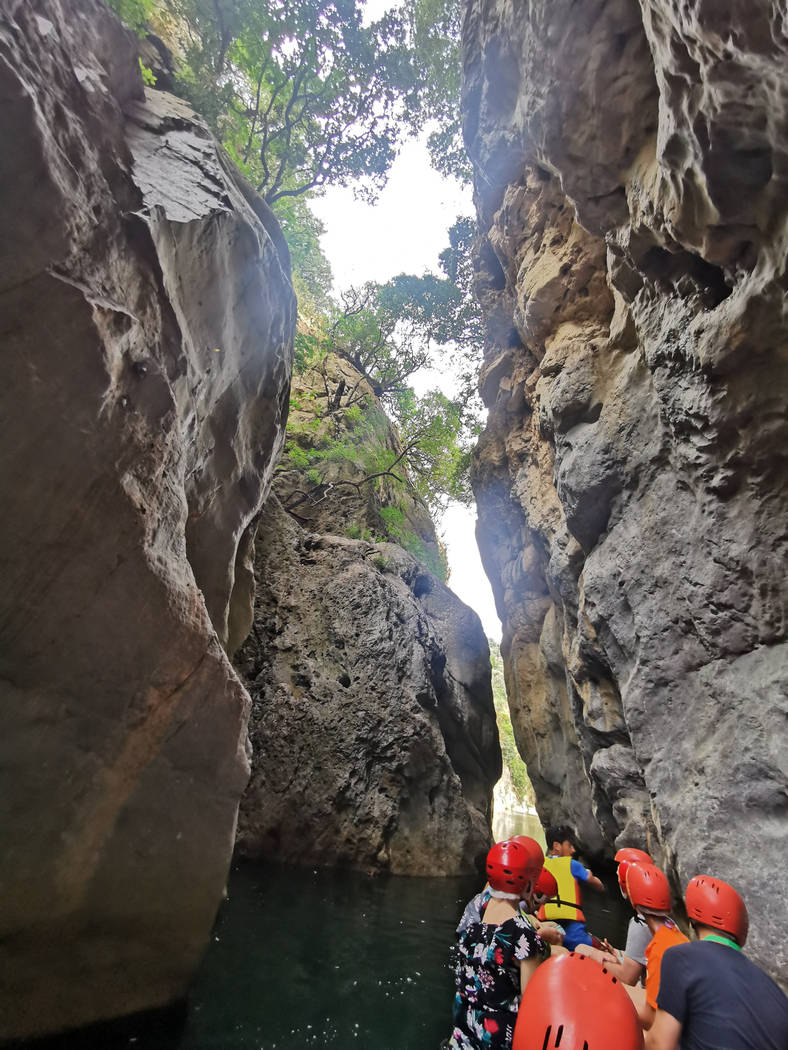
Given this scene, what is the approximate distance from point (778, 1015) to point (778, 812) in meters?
2.63

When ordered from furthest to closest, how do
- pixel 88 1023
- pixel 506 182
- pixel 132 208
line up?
pixel 506 182 < pixel 132 208 < pixel 88 1023

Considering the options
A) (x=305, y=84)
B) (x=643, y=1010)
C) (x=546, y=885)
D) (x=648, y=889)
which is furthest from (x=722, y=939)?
(x=305, y=84)

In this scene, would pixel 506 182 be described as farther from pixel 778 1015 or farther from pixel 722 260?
pixel 778 1015

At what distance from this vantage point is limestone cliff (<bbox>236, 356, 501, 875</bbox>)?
896 centimetres

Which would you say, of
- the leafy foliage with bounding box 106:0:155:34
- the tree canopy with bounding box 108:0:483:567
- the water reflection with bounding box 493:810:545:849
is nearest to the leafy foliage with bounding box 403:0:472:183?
the tree canopy with bounding box 108:0:483:567

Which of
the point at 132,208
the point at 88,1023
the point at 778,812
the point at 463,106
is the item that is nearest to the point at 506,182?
the point at 463,106

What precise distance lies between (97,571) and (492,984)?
9.57 feet

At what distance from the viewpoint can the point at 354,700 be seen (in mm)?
10133

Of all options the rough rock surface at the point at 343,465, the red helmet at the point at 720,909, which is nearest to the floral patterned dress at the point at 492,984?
the red helmet at the point at 720,909

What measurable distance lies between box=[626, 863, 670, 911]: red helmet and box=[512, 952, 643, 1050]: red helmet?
80.6 inches

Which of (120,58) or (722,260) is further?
(120,58)

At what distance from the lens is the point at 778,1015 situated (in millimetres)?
1704

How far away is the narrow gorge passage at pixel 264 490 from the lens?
2.87 m

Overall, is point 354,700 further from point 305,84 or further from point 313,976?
point 305,84
